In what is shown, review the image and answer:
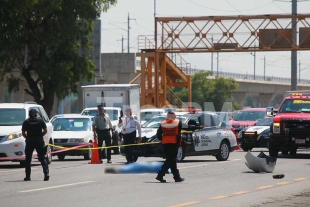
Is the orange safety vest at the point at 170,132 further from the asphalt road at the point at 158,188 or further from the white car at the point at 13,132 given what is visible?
the white car at the point at 13,132

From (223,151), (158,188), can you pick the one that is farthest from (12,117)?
(158,188)

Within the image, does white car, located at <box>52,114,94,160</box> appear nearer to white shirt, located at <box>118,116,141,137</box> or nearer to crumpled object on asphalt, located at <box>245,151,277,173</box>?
white shirt, located at <box>118,116,141,137</box>

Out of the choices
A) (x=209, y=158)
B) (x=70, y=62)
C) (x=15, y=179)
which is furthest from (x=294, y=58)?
(x=15, y=179)

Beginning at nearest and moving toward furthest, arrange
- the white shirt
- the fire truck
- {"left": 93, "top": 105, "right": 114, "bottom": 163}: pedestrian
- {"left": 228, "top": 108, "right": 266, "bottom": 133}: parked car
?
1. the white shirt
2. {"left": 93, "top": 105, "right": 114, "bottom": 163}: pedestrian
3. the fire truck
4. {"left": 228, "top": 108, "right": 266, "bottom": 133}: parked car

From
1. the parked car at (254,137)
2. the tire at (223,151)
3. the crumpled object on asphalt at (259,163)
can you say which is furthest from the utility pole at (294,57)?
the crumpled object on asphalt at (259,163)

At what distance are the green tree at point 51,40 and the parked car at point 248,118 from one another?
9.64 metres

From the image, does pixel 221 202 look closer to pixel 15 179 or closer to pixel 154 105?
pixel 15 179

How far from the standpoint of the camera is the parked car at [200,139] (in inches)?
1075

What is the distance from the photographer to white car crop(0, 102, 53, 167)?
83.3ft

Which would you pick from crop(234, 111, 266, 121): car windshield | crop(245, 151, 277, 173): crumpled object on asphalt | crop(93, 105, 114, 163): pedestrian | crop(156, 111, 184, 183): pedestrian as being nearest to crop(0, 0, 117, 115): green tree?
crop(234, 111, 266, 121): car windshield

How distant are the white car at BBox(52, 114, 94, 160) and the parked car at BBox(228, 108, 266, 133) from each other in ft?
34.2

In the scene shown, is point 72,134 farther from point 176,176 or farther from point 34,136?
point 176,176

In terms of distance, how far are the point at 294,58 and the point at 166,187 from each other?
4187 cm

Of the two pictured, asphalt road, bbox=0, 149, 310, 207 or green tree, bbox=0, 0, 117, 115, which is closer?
asphalt road, bbox=0, 149, 310, 207
